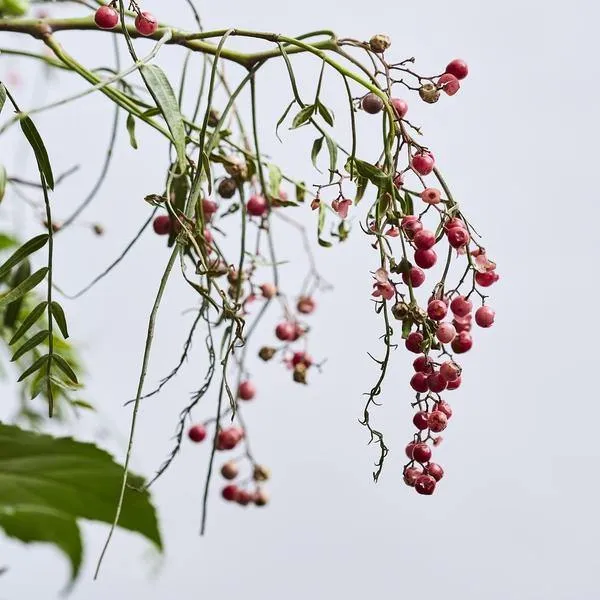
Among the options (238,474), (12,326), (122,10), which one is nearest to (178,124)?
(122,10)

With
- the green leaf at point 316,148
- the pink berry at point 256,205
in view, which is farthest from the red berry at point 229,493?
the green leaf at point 316,148

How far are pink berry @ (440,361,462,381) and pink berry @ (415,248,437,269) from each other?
29 mm

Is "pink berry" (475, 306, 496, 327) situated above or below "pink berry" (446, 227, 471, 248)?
below

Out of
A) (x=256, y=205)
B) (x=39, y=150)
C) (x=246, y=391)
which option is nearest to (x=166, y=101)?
(x=39, y=150)

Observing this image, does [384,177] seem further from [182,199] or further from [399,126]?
[182,199]

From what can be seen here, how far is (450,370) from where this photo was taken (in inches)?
11.6

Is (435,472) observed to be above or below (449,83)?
below

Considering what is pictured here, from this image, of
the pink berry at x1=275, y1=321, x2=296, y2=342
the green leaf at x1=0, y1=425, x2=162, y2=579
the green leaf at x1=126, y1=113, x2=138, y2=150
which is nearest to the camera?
the green leaf at x1=0, y1=425, x2=162, y2=579

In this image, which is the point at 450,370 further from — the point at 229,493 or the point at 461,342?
the point at 229,493

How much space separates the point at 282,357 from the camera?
0.50 meters

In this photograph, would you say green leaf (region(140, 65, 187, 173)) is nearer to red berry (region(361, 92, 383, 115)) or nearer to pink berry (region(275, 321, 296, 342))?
red berry (region(361, 92, 383, 115))

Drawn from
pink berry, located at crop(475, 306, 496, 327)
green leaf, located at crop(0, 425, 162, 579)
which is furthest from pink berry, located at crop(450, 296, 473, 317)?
green leaf, located at crop(0, 425, 162, 579)

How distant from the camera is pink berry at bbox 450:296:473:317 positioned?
1.04 feet

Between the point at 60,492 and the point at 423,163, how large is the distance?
138 millimetres
